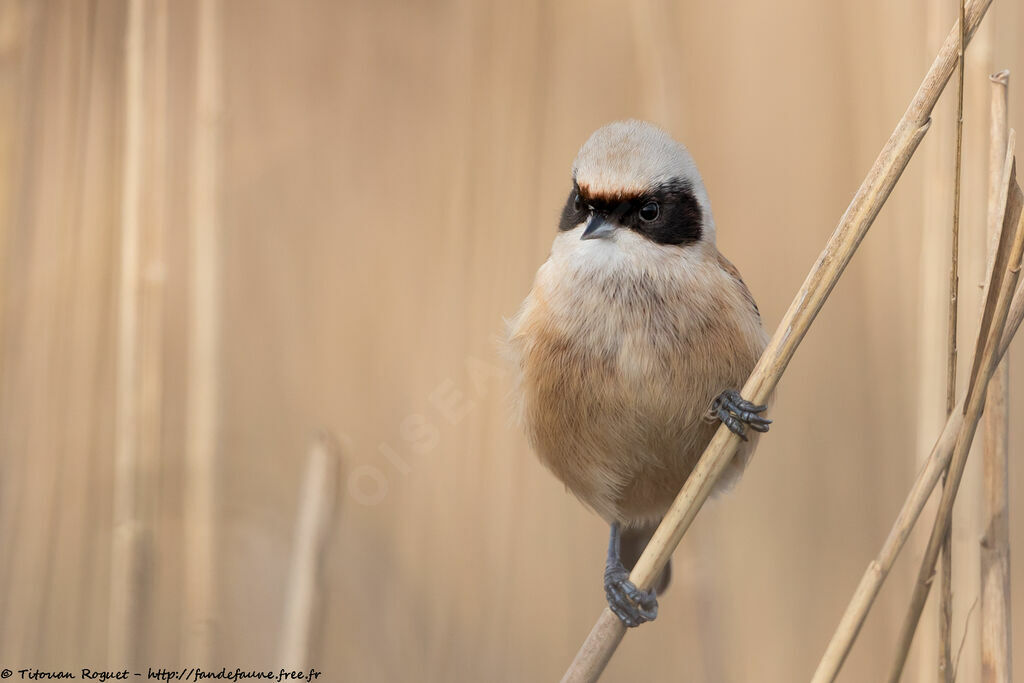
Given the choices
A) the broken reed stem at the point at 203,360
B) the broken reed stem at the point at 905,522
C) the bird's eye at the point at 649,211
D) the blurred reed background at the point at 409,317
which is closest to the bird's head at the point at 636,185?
the bird's eye at the point at 649,211

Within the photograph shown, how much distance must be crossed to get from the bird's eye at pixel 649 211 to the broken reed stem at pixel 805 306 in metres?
0.42

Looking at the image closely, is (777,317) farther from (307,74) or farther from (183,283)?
(183,283)

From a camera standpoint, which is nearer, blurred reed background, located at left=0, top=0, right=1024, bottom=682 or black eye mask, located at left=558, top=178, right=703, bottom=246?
black eye mask, located at left=558, top=178, right=703, bottom=246

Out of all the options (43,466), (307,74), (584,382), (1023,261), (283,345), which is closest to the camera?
(1023,261)

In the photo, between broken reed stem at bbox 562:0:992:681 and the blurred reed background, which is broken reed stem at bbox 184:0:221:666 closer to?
the blurred reed background

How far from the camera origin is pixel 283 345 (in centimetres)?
271

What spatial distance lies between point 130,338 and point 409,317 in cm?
79

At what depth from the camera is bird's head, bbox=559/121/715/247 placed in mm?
1748

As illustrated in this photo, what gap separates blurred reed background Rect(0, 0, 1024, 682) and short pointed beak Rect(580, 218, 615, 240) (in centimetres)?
57

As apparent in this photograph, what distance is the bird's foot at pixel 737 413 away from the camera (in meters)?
1.69

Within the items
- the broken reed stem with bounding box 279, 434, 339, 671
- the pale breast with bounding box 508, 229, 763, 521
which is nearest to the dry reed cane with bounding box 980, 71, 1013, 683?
the pale breast with bounding box 508, 229, 763, 521

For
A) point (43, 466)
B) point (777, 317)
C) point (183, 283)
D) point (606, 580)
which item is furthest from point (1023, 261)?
point (183, 283)

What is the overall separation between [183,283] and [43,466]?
31.1 inches

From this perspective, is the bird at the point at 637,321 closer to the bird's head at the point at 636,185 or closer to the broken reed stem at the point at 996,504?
the bird's head at the point at 636,185
